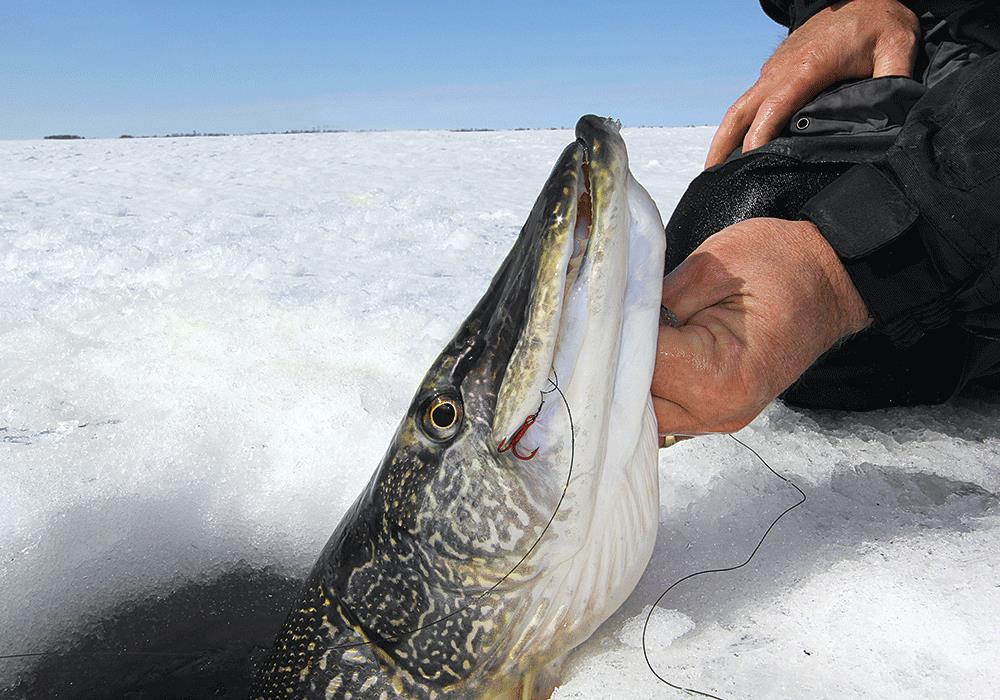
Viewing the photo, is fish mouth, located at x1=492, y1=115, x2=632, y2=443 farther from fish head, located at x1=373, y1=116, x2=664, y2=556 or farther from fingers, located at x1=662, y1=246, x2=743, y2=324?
fingers, located at x1=662, y1=246, x2=743, y2=324

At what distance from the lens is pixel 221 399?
7.93 feet

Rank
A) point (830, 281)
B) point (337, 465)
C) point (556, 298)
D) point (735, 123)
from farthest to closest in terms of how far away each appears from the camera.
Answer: point (735, 123)
point (337, 465)
point (830, 281)
point (556, 298)

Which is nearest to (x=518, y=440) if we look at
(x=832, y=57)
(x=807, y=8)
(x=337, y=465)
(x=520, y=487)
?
(x=520, y=487)

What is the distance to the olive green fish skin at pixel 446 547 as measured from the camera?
3.86 ft

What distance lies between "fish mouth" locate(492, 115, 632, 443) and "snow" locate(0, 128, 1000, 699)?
508 millimetres

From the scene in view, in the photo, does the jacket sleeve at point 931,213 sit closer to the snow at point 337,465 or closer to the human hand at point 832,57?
the snow at point 337,465

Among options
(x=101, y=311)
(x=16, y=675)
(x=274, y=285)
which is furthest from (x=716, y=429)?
(x=101, y=311)

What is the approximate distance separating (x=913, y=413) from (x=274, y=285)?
2475mm

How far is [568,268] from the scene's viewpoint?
113 cm

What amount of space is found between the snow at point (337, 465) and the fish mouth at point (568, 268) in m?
0.51

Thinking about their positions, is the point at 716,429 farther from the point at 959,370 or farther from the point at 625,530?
the point at 959,370

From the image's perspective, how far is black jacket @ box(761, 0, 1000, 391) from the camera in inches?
50.1

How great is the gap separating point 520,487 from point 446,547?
17cm

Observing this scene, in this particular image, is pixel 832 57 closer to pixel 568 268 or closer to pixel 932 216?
pixel 932 216
